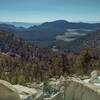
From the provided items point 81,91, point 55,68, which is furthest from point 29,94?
point 55,68

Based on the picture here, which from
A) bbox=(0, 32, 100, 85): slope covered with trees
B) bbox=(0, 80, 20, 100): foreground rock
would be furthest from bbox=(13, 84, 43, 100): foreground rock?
bbox=(0, 32, 100, 85): slope covered with trees

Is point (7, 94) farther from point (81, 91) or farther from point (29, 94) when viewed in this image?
point (29, 94)

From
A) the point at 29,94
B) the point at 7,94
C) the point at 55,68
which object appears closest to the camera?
the point at 7,94

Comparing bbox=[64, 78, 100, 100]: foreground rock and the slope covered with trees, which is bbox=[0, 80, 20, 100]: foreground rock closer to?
bbox=[64, 78, 100, 100]: foreground rock

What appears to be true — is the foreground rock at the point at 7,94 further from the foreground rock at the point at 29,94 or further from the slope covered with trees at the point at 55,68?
the slope covered with trees at the point at 55,68

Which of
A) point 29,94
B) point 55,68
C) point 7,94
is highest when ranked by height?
point 7,94

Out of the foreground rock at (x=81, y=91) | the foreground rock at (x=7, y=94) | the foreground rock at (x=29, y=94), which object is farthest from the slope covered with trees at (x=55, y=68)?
the foreground rock at (x=7, y=94)

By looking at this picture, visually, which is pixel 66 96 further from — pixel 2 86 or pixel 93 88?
pixel 2 86

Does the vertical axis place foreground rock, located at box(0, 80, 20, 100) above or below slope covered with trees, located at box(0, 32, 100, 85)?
above
